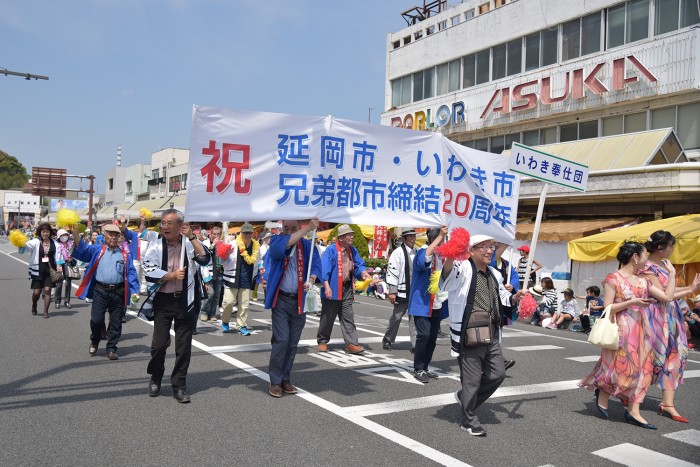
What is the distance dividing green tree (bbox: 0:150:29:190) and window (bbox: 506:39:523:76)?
110643 millimetres

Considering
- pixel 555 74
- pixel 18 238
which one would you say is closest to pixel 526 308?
pixel 18 238

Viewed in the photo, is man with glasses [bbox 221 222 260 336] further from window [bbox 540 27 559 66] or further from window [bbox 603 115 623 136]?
window [bbox 540 27 559 66]

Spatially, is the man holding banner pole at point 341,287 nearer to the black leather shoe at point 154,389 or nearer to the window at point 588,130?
the black leather shoe at point 154,389

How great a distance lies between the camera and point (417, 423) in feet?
17.0

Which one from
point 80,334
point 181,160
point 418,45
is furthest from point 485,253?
point 181,160

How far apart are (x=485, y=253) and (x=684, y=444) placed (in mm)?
2289

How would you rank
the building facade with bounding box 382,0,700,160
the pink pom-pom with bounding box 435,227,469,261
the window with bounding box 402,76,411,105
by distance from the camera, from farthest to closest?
the window with bounding box 402,76,411,105 → the building facade with bounding box 382,0,700,160 → the pink pom-pom with bounding box 435,227,469,261

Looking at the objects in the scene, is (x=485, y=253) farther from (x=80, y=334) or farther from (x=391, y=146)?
(x=80, y=334)

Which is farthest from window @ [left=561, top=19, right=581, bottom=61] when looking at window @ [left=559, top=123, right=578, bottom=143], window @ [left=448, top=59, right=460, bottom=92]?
window @ [left=448, top=59, right=460, bottom=92]

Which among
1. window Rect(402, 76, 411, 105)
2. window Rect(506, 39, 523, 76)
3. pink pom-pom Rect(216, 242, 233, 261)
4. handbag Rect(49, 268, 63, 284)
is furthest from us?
window Rect(402, 76, 411, 105)

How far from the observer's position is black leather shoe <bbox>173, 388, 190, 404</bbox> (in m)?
5.57

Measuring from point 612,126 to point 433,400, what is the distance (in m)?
17.9

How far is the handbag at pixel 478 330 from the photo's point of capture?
195 inches

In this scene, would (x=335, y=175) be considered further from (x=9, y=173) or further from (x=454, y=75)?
(x=9, y=173)
